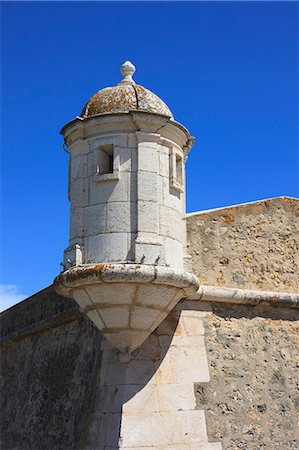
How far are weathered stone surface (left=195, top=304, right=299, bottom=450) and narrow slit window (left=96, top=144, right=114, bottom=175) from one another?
6.69 feet

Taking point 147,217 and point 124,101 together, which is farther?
point 124,101

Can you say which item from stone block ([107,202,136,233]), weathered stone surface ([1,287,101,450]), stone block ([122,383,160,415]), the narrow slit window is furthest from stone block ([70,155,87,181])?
stone block ([122,383,160,415])

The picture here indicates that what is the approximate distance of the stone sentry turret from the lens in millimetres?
6445

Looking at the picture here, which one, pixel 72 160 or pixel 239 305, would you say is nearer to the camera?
pixel 72 160

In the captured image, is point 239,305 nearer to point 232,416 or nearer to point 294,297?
point 294,297

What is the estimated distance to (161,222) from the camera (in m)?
6.73

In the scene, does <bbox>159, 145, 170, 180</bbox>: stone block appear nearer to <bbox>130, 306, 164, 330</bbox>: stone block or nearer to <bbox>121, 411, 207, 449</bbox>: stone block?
<bbox>130, 306, 164, 330</bbox>: stone block

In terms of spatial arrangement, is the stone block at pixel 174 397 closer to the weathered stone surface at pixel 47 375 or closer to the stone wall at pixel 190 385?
the stone wall at pixel 190 385

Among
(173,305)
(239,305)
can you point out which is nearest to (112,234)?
(173,305)

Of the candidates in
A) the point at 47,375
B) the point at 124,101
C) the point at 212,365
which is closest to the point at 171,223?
the point at 124,101

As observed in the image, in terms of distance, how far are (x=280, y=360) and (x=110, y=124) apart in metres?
3.43

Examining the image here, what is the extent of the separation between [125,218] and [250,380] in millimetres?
2422

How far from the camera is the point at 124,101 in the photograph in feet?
22.6

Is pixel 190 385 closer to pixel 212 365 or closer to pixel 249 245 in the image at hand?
pixel 212 365
